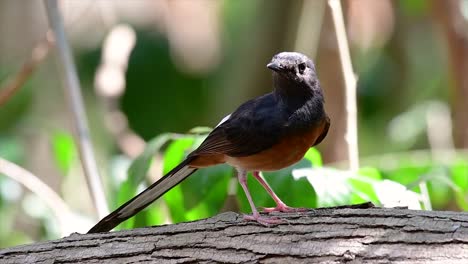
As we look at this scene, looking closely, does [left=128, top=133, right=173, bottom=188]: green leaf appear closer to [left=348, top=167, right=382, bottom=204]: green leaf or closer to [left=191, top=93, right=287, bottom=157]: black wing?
[left=191, top=93, right=287, bottom=157]: black wing

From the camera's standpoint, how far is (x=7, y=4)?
851 cm

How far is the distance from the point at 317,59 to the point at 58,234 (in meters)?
2.76

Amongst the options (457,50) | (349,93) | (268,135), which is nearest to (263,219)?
(268,135)

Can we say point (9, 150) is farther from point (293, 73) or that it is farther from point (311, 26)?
point (311, 26)

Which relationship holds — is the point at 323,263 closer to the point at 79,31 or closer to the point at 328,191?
the point at 328,191

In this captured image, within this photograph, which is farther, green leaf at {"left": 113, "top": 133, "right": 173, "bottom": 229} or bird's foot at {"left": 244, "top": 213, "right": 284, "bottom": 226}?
green leaf at {"left": 113, "top": 133, "right": 173, "bottom": 229}

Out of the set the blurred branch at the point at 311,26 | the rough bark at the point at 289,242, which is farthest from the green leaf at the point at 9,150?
the blurred branch at the point at 311,26

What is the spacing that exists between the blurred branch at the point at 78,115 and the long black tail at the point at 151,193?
495 mm

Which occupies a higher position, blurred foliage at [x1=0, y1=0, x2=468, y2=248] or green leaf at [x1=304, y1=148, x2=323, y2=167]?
blurred foliage at [x1=0, y1=0, x2=468, y2=248]

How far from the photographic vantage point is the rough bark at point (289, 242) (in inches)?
113

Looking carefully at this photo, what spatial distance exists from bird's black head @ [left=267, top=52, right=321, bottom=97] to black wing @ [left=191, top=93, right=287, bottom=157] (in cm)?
10

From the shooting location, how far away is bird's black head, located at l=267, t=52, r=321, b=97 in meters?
3.66

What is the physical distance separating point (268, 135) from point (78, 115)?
1.19m

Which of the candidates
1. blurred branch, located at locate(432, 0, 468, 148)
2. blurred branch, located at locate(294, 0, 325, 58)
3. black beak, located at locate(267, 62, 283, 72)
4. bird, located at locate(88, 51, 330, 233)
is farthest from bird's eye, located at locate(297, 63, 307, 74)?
blurred branch, located at locate(294, 0, 325, 58)
